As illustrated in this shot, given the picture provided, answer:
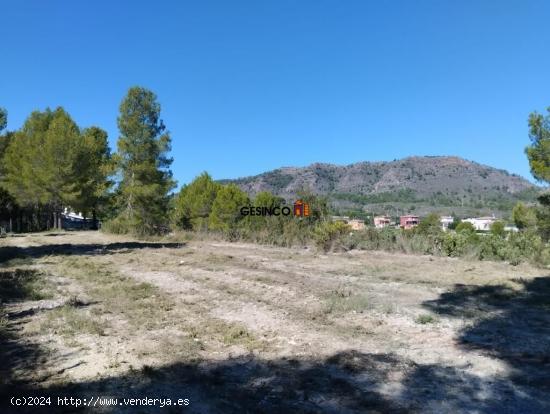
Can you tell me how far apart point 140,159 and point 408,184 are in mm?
106461

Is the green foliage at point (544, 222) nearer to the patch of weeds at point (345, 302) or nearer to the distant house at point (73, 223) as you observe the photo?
the patch of weeds at point (345, 302)

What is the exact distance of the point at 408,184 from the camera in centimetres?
12406

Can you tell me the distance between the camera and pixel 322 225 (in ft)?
56.6

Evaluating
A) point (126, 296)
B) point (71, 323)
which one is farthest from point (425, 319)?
point (126, 296)

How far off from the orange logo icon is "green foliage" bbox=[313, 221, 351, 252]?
5.71 m

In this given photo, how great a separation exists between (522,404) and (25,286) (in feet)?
26.7

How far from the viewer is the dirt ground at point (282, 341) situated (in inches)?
142

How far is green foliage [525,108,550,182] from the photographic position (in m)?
16.2

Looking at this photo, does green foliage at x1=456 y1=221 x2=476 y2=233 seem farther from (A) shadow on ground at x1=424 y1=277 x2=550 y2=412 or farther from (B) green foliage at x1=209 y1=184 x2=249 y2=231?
(B) green foliage at x1=209 y1=184 x2=249 y2=231

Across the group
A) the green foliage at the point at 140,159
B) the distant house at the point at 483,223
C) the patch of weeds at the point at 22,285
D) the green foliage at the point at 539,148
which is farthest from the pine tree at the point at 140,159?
the distant house at the point at 483,223

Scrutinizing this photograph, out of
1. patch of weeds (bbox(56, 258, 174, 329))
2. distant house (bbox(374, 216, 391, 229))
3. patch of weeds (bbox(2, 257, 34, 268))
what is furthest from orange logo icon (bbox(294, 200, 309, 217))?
patch of weeds (bbox(56, 258, 174, 329))

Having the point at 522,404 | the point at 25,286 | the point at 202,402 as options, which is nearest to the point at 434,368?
the point at 522,404

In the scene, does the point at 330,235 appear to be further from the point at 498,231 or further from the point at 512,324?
the point at 498,231

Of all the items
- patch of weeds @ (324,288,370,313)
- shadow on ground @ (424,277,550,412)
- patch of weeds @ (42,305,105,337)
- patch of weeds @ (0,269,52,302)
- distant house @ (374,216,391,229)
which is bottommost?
shadow on ground @ (424,277,550,412)
